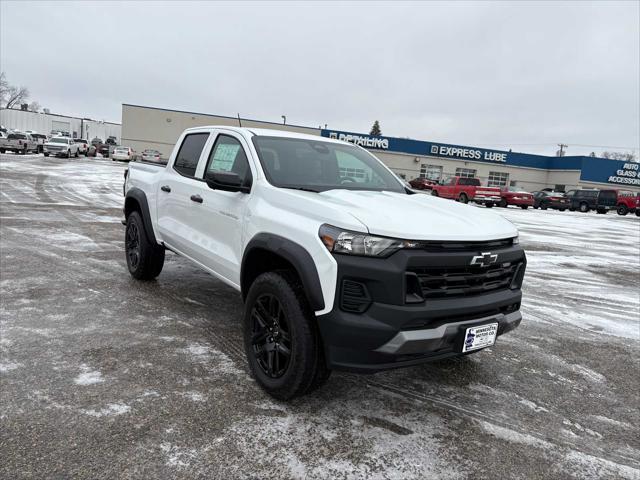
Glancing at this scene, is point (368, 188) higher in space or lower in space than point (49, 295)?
higher

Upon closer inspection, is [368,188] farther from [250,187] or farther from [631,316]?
[631,316]

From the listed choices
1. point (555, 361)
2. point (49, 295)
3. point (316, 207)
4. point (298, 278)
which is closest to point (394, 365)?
point (298, 278)

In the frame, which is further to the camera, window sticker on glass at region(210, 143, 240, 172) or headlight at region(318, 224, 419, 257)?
window sticker on glass at region(210, 143, 240, 172)

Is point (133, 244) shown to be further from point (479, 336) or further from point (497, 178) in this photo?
point (497, 178)

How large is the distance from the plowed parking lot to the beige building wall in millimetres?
47629

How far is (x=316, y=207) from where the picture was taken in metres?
3.03

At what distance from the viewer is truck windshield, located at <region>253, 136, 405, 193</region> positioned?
12.5 feet

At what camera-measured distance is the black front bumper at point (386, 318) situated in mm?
2678

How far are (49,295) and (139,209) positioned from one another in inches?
56.4

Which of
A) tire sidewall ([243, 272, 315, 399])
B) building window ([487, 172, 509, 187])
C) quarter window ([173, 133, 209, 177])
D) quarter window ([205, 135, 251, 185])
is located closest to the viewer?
tire sidewall ([243, 272, 315, 399])

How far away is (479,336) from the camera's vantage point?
3018 millimetres

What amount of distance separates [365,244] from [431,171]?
176 ft

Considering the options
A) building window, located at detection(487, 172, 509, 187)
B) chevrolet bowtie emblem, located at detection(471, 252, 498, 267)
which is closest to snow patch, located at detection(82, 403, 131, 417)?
chevrolet bowtie emblem, located at detection(471, 252, 498, 267)

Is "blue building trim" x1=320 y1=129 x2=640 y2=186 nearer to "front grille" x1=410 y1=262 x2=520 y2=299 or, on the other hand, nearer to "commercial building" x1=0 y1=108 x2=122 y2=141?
"commercial building" x1=0 y1=108 x2=122 y2=141
